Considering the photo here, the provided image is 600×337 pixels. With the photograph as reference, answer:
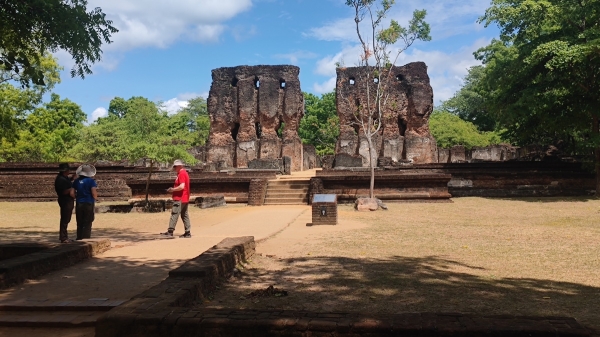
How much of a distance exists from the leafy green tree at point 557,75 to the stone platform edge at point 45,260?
13099 millimetres

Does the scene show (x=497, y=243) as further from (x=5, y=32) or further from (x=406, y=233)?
(x=5, y=32)

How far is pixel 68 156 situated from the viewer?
98.3 ft

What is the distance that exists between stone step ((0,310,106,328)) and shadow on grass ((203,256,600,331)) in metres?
0.92

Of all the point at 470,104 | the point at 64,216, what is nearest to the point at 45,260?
the point at 64,216

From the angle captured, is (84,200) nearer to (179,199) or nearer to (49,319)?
(179,199)

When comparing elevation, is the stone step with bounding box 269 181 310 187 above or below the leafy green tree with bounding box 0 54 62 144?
below

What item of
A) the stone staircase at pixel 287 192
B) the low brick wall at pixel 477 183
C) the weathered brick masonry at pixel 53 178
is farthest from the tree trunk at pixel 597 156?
the weathered brick masonry at pixel 53 178

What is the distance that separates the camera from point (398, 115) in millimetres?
32875

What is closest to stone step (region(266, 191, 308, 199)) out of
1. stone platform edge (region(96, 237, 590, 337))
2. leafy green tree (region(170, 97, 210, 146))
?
stone platform edge (region(96, 237, 590, 337))

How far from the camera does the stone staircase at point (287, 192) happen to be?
15797 mm

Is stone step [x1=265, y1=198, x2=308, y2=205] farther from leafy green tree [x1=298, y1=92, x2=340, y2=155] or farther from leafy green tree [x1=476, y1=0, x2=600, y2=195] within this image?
leafy green tree [x1=298, y1=92, x2=340, y2=155]

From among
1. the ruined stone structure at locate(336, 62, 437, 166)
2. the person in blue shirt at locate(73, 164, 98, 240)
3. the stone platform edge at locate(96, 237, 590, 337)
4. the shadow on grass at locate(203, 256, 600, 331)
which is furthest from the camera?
the ruined stone structure at locate(336, 62, 437, 166)

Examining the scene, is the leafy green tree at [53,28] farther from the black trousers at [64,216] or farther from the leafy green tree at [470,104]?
the leafy green tree at [470,104]

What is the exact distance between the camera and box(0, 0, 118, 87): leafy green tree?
20.2 feet
